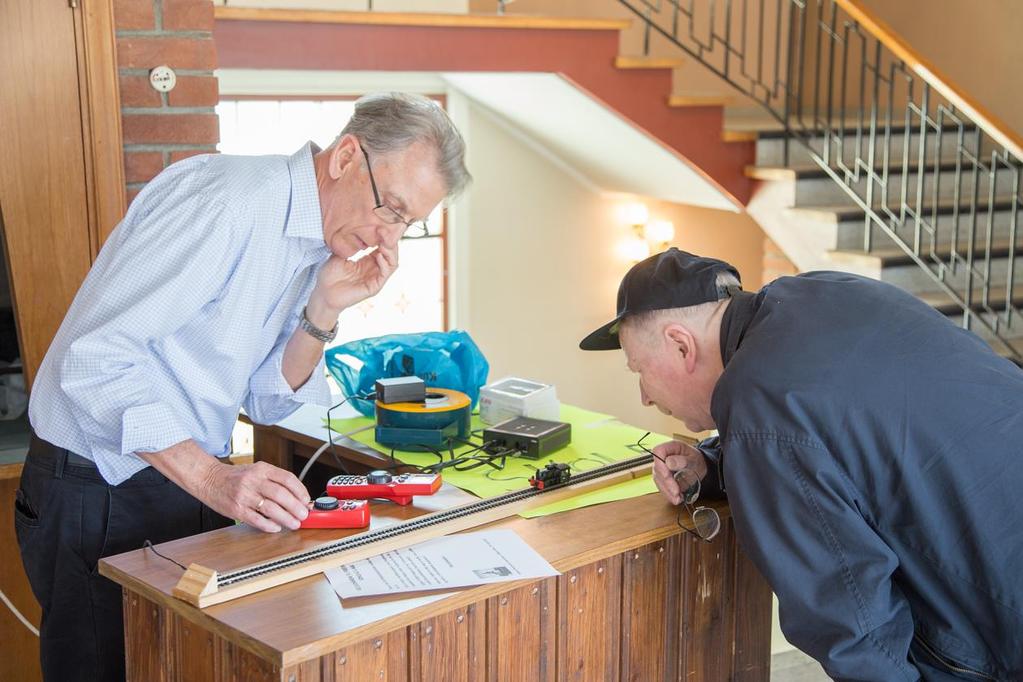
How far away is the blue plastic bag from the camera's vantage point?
278 centimetres

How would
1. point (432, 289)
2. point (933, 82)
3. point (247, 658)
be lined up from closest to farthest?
point (247, 658), point (933, 82), point (432, 289)

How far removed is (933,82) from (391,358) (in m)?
3.09

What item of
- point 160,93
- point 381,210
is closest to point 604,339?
point 381,210

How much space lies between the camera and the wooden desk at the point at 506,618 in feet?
5.36

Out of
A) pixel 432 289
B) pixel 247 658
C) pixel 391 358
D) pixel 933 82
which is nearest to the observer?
pixel 247 658

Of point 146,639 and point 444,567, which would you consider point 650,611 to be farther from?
point 146,639

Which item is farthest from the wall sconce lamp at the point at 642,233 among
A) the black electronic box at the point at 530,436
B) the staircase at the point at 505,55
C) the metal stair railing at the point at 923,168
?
the black electronic box at the point at 530,436

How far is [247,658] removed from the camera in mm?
1639

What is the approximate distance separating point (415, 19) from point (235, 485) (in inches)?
140

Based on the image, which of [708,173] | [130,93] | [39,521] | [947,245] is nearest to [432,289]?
[708,173]

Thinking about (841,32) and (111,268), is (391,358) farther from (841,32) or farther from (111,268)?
(841,32)

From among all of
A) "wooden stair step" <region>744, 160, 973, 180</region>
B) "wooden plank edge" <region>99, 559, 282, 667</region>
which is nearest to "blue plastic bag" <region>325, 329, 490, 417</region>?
"wooden plank edge" <region>99, 559, 282, 667</region>

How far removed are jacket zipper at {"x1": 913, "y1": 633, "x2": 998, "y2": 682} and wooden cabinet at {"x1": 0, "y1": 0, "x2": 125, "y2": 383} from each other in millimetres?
2051

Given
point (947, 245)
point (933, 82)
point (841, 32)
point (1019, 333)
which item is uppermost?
point (841, 32)
